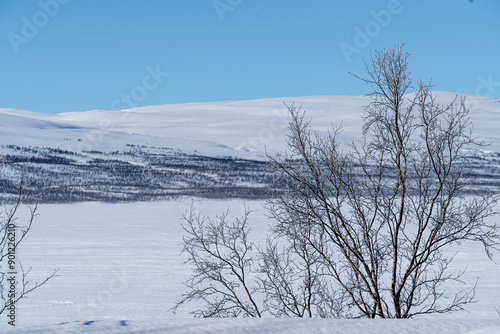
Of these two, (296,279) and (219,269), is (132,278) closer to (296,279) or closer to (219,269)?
(219,269)

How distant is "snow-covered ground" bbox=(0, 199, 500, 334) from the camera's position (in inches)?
104

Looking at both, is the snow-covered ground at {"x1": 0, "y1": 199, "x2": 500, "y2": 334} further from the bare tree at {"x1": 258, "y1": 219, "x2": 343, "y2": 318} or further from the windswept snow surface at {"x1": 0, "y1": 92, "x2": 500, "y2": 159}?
the windswept snow surface at {"x1": 0, "y1": 92, "x2": 500, "y2": 159}

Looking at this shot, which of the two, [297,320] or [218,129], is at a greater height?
[218,129]

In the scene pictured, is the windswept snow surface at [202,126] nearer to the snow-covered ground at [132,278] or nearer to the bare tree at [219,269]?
the snow-covered ground at [132,278]

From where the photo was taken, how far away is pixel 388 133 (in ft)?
20.6

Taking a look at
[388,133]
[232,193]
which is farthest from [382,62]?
[232,193]

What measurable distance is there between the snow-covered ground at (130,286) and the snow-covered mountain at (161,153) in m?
3.28

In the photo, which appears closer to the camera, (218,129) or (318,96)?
(218,129)

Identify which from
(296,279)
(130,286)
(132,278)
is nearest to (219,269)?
(296,279)

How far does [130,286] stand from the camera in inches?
476

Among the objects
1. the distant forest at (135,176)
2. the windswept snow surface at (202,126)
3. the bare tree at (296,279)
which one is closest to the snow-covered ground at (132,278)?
the bare tree at (296,279)

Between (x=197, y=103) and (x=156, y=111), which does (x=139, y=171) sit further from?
(x=197, y=103)

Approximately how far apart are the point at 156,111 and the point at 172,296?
4367 inches

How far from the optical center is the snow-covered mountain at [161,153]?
37.3m
